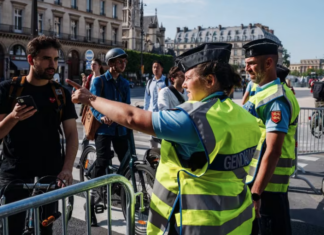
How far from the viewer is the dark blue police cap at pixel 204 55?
6.79 feet

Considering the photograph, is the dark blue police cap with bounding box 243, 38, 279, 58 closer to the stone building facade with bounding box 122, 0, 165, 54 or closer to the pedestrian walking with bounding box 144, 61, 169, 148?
the pedestrian walking with bounding box 144, 61, 169, 148

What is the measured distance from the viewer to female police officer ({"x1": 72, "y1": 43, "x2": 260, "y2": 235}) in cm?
190

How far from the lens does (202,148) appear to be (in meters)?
1.93

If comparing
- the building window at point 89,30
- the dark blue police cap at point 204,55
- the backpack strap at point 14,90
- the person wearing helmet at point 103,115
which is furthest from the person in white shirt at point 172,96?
the building window at point 89,30

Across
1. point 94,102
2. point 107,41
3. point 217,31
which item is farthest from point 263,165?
point 217,31

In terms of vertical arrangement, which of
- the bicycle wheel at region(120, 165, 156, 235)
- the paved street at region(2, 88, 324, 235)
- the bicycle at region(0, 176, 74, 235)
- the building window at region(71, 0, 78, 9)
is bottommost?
the paved street at region(2, 88, 324, 235)

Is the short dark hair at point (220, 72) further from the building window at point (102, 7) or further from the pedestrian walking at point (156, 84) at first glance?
the building window at point (102, 7)

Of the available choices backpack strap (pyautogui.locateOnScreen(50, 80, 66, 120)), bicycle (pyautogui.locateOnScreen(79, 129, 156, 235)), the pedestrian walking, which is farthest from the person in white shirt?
backpack strap (pyautogui.locateOnScreen(50, 80, 66, 120))

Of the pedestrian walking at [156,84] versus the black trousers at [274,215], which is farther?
the pedestrian walking at [156,84]

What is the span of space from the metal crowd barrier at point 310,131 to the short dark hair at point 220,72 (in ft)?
23.7

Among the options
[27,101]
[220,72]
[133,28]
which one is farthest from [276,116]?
[133,28]

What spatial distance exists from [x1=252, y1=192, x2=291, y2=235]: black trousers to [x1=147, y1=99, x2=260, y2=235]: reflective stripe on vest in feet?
3.06

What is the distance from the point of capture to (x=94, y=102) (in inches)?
84.7

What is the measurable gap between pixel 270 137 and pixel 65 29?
5099 centimetres
